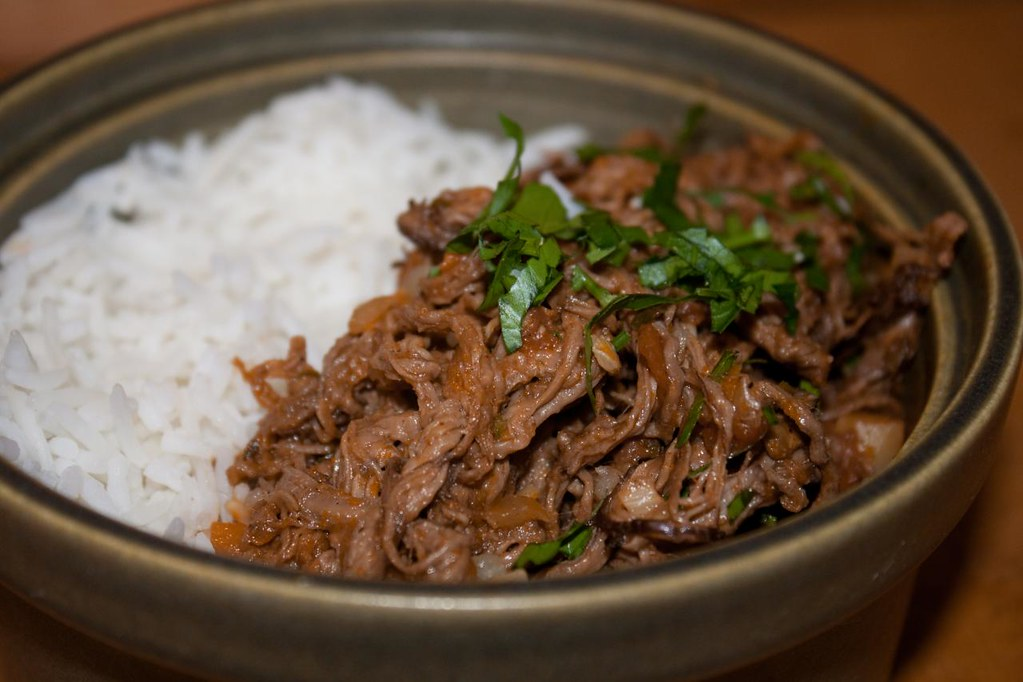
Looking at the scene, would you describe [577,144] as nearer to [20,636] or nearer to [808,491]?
[808,491]

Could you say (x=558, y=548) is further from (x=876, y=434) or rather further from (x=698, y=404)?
(x=876, y=434)

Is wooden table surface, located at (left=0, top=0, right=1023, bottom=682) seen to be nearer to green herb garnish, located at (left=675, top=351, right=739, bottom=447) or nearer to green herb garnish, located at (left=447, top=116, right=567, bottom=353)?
green herb garnish, located at (left=675, top=351, right=739, bottom=447)

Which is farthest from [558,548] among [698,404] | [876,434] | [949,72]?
[949,72]

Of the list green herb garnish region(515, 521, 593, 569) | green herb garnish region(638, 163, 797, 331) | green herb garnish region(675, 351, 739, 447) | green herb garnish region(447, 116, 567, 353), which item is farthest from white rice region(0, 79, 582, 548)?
green herb garnish region(675, 351, 739, 447)

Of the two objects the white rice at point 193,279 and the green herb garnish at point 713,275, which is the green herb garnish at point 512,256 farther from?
the white rice at point 193,279

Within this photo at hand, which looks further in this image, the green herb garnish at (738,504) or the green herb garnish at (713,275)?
the green herb garnish at (713,275)

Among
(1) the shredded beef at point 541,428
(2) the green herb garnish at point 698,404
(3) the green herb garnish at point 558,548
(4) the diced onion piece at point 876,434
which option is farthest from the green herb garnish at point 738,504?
(4) the diced onion piece at point 876,434

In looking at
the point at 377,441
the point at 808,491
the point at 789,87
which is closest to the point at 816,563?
the point at 808,491

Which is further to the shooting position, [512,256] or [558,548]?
[512,256]
